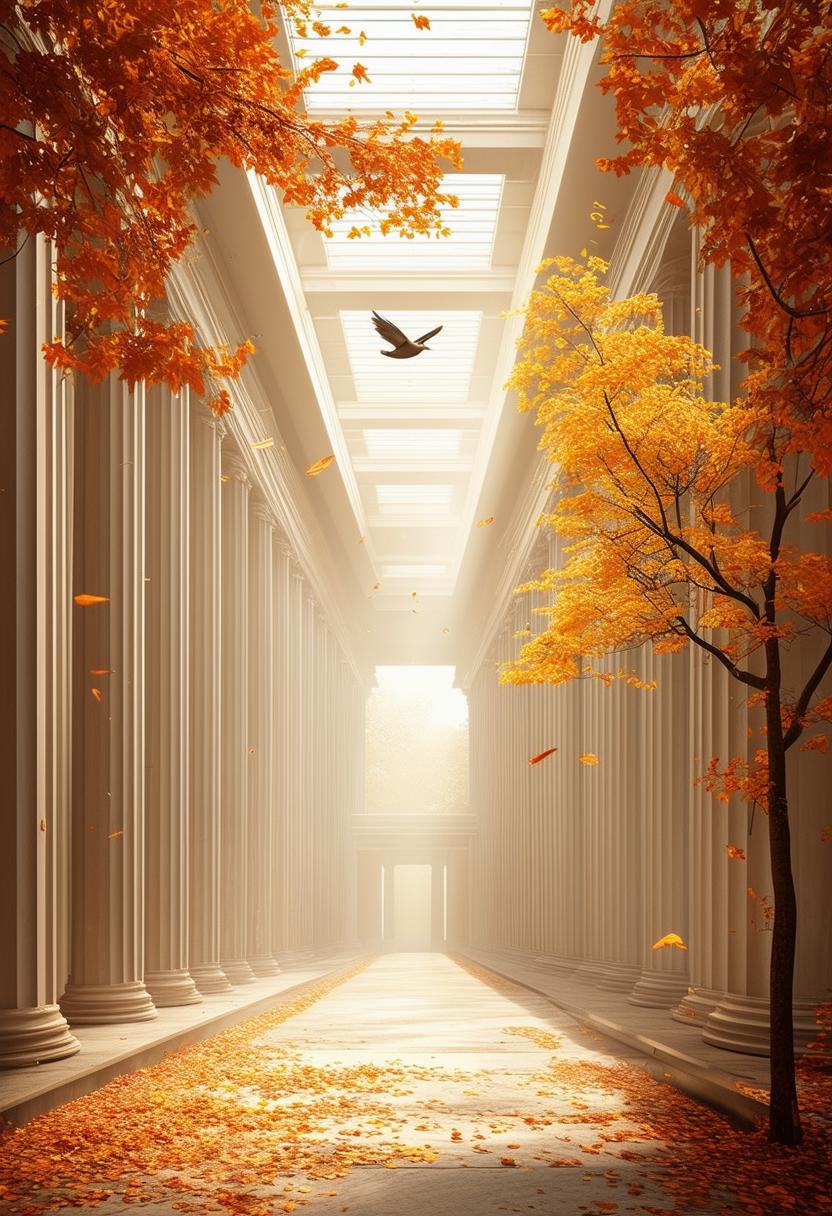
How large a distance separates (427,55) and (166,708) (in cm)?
1291

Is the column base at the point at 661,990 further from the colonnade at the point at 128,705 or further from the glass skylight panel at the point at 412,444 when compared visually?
the glass skylight panel at the point at 412,444

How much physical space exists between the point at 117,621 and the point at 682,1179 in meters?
11.8

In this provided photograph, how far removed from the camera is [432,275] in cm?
3394

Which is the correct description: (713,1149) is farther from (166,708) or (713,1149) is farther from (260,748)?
(260,748)

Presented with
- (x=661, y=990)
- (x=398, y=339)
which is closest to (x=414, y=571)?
(x=398, y=339)

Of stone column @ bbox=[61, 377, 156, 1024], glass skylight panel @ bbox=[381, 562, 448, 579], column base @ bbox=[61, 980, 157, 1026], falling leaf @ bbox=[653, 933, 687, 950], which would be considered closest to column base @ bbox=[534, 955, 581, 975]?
falling leaf @ bbox=[653, 933, 687, 950]

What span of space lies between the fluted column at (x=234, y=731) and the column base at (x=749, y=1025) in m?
17.7

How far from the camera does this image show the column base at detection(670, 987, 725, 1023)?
15984mm

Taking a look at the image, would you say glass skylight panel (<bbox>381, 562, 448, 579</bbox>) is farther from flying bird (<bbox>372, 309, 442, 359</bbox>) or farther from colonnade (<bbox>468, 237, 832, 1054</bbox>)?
flying bird (<bbox>372, 309, 442, 359</bbox>)

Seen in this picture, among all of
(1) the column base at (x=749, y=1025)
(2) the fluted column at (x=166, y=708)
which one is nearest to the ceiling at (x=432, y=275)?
(2) the fluted column at (x=166, y=708)

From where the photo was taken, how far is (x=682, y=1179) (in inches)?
364

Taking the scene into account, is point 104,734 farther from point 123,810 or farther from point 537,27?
point 537,27

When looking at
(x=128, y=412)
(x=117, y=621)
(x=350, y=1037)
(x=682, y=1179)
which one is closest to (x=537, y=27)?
(x=128, y=412)

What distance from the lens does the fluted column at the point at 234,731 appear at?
3122 cm
